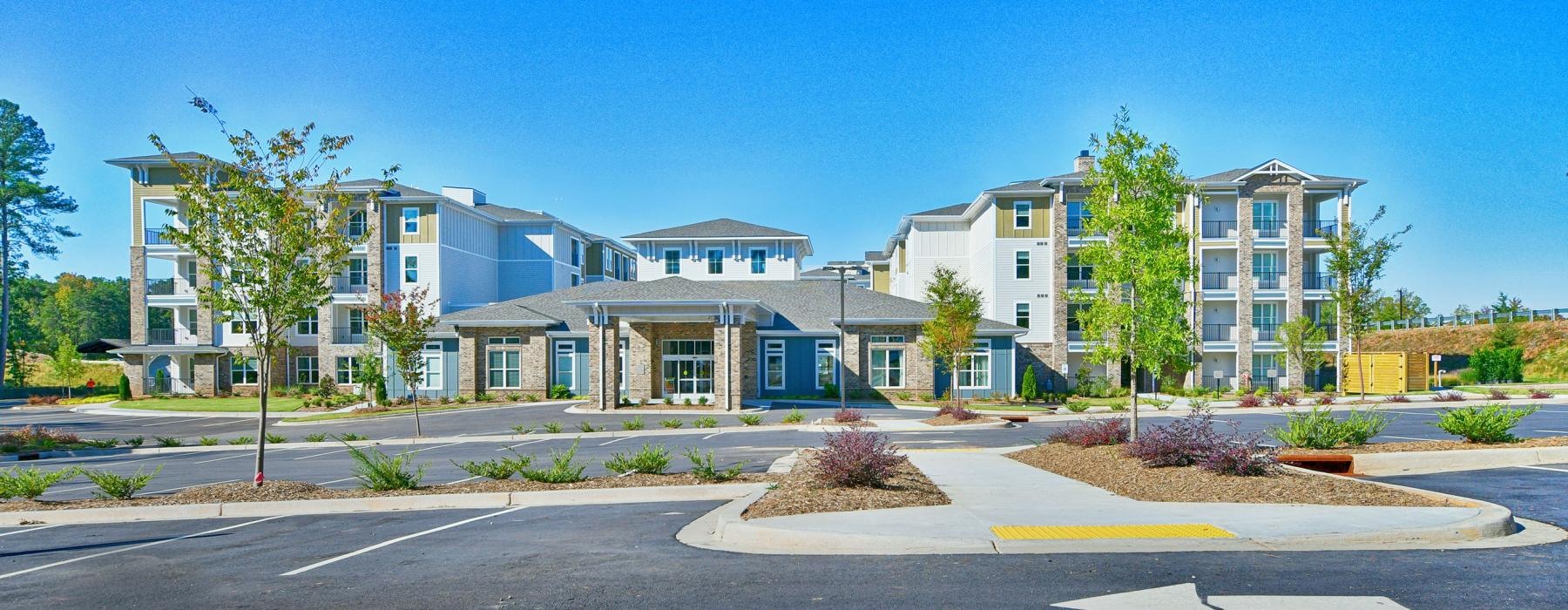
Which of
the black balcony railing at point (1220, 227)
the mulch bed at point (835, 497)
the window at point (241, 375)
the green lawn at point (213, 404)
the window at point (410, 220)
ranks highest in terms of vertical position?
the window at point (410, 220)

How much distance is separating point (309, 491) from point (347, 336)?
4059 cm

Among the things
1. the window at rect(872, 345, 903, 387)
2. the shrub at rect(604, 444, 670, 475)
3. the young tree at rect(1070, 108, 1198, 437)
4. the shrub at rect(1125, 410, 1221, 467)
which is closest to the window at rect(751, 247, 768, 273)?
the window at rect(872, 345, 903, 387)

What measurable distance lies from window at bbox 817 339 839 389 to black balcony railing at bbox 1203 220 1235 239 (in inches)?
841

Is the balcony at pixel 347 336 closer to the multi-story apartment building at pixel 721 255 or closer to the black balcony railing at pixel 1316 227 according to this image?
the multi-story apartment building at pixel 721 255

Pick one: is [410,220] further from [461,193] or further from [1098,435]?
[1098,435]

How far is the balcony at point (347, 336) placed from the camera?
49594 mm

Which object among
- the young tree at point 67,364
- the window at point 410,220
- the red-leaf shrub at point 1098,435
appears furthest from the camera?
the young tree at point 67,364

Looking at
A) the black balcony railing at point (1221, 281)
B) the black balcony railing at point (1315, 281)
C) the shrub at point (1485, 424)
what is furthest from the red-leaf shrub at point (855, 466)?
the black balcony railing at point (1315, 281)

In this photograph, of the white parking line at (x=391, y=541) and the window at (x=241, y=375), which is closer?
the white parking line at (x=391, y=541)

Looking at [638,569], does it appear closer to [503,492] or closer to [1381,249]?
[503,492]

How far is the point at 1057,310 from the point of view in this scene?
157ft

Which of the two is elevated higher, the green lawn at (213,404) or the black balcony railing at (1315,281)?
the black balcony railing at (1315,281)

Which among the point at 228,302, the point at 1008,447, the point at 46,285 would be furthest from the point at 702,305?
the point at 46,285

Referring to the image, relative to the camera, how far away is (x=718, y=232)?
5284 cm
